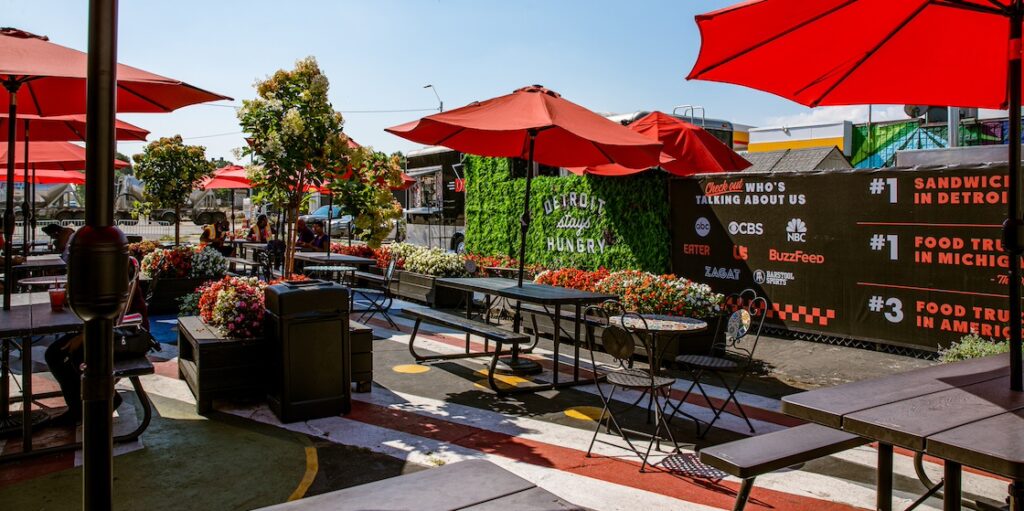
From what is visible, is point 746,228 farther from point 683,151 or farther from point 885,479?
point 885,479

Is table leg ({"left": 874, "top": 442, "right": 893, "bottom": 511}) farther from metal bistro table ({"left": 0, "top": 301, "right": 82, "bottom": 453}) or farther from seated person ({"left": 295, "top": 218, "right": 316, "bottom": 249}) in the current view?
seated person ({"left": 295, "top": 218, "right": 316, "bottom": 249})

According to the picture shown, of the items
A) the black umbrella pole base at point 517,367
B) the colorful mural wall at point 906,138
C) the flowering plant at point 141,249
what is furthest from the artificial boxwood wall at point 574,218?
the colorful mural wall at point 906,138

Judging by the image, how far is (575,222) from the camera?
12.9 m

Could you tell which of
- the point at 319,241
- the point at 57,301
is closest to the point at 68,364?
the point at 57,301

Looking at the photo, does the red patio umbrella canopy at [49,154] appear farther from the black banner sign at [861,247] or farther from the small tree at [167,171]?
the black banner sign at [861,247]

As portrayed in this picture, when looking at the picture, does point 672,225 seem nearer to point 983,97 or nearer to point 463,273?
point 463,273

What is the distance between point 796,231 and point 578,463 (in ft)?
19.7

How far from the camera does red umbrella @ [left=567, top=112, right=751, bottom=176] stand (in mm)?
10148

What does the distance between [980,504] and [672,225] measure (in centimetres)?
739

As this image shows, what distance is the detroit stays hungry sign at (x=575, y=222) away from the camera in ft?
40.8

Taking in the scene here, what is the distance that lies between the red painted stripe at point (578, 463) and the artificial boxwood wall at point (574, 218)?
6309 millimetres

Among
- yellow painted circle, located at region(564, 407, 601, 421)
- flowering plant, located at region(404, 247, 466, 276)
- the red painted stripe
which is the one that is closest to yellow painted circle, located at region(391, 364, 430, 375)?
the red painted stripe

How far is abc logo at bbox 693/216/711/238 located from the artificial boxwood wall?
1.76 ft

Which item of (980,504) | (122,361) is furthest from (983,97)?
(122,361)
